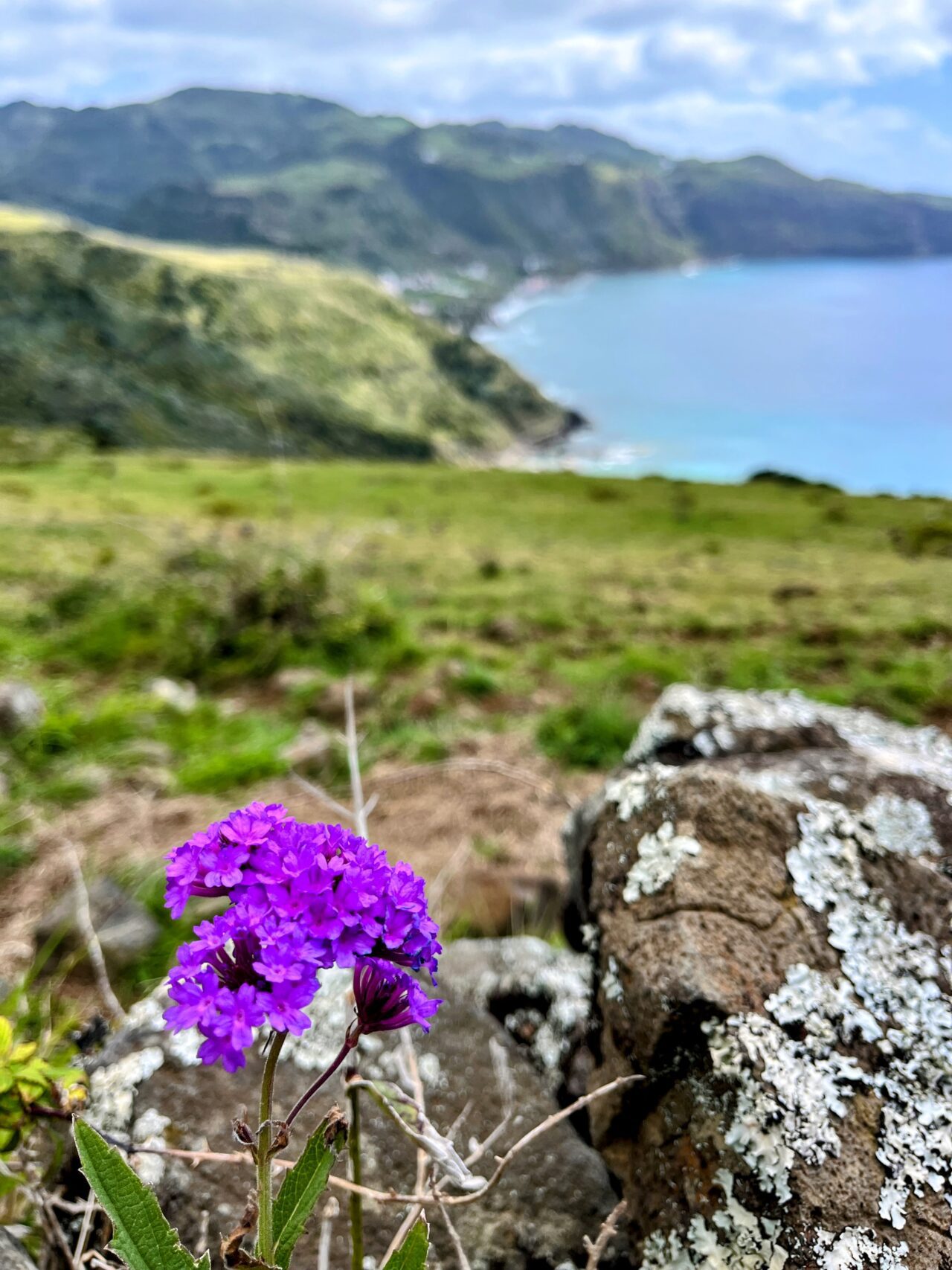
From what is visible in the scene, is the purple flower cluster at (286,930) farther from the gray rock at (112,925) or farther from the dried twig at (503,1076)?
the gray rock at (112,925)

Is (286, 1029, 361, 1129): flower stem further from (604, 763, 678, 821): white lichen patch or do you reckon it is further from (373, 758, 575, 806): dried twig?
(373, 758, 575, 806): dried twig

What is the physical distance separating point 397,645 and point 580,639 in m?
4.11

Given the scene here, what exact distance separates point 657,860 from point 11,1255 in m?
1.96

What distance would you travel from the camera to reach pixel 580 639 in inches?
535

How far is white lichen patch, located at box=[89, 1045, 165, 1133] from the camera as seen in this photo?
256cm

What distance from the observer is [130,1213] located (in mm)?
1477

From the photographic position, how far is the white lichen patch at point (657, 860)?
7.92 ft

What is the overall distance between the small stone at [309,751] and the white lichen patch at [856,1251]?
5746 millimetres

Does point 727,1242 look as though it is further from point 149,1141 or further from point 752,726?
point 752,726

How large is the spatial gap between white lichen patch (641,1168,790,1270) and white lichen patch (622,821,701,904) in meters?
0.72

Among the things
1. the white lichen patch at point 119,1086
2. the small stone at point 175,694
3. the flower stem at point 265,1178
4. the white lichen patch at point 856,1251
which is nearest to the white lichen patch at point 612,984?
the white lichen patch at point 856,1251

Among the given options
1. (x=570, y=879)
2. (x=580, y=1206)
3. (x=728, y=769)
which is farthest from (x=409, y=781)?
(x=580, y=1206)

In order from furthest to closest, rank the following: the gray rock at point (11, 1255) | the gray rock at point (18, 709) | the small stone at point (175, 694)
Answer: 1. the small stone at point (175, 694)
2. the gray rock at point (18, 709)
3. the gray rock at point (11, 1255)

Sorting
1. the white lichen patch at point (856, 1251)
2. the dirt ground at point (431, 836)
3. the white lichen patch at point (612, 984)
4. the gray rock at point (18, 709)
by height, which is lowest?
the dirt ground at point (431, 836)
